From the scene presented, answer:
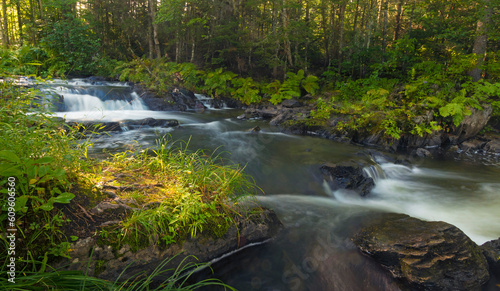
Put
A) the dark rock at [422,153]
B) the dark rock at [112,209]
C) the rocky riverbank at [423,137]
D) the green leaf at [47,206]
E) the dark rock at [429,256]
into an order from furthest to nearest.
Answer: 1. the rocky riverbank at [423,137]
2. the dark rock at [422,153]
3. the dark rock at [429,256]
4. the dark rock at [112,209]
5. the green leaf at [47,206]

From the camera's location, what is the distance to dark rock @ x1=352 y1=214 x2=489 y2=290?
10.7ft

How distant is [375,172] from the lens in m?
7.05

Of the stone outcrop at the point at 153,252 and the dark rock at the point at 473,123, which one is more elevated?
the dark rock at the point at 473,123

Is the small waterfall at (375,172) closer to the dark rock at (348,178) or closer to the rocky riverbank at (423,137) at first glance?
the dark rock at (348,178)

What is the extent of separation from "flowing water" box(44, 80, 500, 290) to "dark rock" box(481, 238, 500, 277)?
0.31m

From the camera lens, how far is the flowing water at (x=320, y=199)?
3.52 m

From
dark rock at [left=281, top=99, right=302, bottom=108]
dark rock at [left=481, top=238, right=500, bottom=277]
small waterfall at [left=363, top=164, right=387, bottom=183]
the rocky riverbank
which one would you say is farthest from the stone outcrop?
dark rock at [left=281, top=99, right=302, bottom=108]

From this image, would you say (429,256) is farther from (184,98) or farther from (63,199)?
(184,98)

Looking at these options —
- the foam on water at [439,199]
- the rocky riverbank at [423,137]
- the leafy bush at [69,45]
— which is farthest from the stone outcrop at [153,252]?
the leafy bush at [69,45]

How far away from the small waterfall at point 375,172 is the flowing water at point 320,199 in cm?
4

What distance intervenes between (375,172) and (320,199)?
88.6 inches

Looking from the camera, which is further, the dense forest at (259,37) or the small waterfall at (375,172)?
the dense forest at (259,37)

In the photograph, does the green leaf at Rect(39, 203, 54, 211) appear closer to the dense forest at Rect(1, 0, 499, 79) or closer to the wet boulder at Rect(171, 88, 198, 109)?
the wet boulder at Rect(171, 88, 198, 109)

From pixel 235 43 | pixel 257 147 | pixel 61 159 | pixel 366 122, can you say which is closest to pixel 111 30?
pixel 235 43
